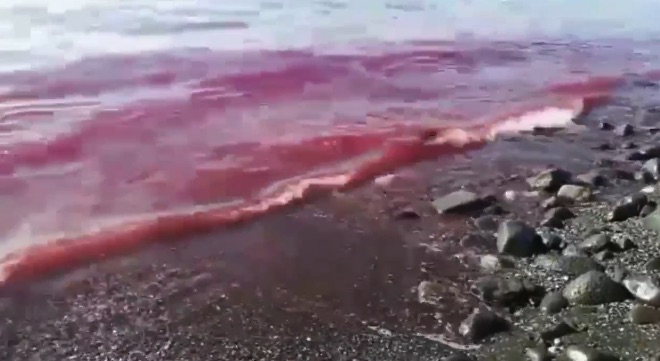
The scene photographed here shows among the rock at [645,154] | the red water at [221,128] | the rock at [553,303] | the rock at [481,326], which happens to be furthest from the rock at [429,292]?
the rock at [645,154]

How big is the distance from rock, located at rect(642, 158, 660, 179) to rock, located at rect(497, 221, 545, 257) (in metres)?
2.30

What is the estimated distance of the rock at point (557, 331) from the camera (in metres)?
4.17

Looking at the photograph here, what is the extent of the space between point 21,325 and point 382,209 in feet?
9.92

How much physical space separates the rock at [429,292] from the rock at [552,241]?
96cm

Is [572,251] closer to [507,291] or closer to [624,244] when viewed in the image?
[624,244]

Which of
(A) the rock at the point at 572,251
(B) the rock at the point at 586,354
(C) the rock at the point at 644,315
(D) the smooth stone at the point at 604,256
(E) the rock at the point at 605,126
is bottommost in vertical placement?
(B) the rock at the point at 586,354

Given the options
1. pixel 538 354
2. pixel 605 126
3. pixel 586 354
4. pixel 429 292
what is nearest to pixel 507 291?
pixel 429 292

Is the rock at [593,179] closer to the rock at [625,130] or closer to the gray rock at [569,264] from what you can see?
the gray rock at [569,264]

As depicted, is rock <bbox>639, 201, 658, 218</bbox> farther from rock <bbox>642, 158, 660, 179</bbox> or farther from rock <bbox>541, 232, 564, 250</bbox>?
rock <bbox>642, 158, 660, 179</bbox>

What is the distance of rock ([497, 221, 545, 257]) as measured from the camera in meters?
5.37

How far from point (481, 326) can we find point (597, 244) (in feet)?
4.52

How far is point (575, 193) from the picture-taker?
6.60 m

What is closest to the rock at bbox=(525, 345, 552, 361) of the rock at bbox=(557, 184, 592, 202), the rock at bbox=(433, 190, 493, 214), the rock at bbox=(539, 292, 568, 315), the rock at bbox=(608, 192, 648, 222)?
the rock at bbox=(539, 292, 568, 315)

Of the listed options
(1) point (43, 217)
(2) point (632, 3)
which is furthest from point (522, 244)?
(2) point (632, 3)
